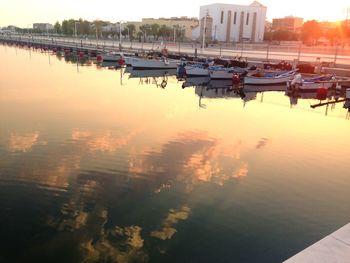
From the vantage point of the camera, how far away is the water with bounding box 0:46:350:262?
507 inches

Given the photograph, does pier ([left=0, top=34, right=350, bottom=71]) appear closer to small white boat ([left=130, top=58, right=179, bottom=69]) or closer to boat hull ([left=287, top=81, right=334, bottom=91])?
small white boat ([left=130, top=58, right=179, bottom=69])

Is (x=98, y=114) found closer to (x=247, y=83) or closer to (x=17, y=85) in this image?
(x=17, y=85)

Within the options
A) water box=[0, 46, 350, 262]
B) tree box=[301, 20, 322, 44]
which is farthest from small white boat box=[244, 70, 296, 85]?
tree box=[301, 20, 322, 44]

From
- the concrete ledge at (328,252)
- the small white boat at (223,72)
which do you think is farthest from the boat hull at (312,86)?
the concrete ledge at (328,252)

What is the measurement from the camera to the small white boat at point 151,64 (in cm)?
7644

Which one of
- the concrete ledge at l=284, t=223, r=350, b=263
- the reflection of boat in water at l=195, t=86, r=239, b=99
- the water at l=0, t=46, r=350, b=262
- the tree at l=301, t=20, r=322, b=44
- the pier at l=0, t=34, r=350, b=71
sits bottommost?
the water at l=0, t=46, r=350, b=262

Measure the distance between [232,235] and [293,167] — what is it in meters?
8.89

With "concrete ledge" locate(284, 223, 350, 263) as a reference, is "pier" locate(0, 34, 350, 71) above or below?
above

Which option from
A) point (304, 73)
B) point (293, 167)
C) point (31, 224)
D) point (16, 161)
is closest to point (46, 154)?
point (16, 161)

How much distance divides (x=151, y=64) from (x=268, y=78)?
29.7 m

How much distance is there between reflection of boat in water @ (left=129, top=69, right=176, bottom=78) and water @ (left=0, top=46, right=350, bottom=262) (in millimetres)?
33349

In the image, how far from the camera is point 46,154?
21.6 m

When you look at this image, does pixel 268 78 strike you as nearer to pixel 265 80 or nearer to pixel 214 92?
pixel 265 80

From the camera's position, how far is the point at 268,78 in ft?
179
